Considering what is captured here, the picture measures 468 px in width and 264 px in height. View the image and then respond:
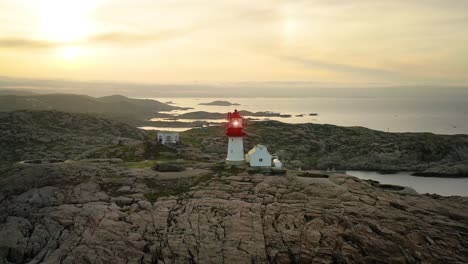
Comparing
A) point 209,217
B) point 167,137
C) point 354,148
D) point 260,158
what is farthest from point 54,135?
point 209,217

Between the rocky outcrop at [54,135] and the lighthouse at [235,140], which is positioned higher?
the lighthouse at [235,140]

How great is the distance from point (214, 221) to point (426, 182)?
68.9 meters

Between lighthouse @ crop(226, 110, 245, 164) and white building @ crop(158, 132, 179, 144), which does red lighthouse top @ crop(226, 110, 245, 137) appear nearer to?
lighthouse @ crop(226, 110, 245, 164)

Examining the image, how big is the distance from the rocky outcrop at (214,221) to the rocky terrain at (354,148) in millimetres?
52209

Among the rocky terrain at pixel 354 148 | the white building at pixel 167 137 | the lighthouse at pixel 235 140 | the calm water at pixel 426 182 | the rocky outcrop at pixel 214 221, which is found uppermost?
the lighthouse at pixel 235 140

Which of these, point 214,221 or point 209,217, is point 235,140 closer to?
point 209,217

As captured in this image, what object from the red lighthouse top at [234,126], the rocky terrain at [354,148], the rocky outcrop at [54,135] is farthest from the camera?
the rocky terrain at [354,148]

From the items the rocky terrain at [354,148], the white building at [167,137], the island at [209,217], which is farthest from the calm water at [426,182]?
the white building at [167,137]

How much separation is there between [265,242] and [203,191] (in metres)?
9.84

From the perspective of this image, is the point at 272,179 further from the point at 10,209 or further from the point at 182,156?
the point at 10,209

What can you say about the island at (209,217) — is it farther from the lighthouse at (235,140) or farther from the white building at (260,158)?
the lighthouse at (235,140)

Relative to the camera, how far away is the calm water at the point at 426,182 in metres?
81.3

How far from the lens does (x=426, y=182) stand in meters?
91.1

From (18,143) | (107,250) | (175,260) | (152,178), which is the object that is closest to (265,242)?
(175,260)
